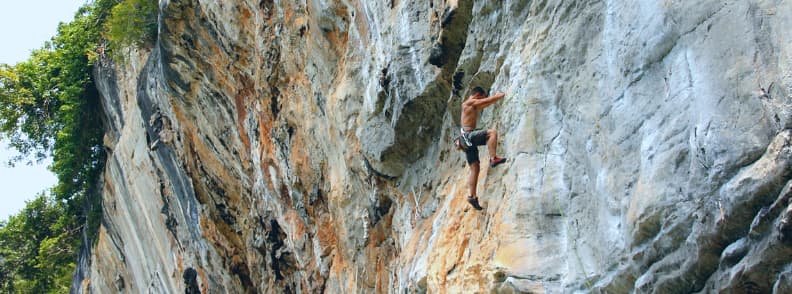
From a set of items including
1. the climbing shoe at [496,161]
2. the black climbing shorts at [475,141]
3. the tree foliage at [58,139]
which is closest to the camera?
the climbing shoe at [496,161]

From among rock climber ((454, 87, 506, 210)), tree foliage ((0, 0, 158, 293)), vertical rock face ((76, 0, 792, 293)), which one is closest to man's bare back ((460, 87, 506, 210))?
rock climber ((454, 87, 506, 210))

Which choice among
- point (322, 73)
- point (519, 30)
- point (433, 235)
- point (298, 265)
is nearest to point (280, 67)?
point (322, 73)

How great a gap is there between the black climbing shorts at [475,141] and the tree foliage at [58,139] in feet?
58.4

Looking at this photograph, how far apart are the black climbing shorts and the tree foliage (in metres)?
17.8

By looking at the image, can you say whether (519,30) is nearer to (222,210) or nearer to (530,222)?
(530,222)

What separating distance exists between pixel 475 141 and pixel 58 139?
20.7m

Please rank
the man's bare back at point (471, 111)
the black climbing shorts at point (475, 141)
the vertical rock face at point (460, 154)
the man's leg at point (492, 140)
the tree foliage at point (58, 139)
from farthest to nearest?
1. the tree foliage at point (58, 139)
2. the man's bare back at point (471, 111)
3. the black climbing shorts at point (475, 141)
4. the man's leg at point (492, 140)
5. the vertical rock face at point (460, 154)

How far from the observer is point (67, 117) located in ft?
83.5

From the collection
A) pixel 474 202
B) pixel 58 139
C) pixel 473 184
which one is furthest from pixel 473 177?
pixel 58 139

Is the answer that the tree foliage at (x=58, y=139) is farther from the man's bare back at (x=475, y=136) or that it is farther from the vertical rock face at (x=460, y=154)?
the man's bare back at (x=475, y=136)

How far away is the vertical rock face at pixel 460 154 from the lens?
505cm

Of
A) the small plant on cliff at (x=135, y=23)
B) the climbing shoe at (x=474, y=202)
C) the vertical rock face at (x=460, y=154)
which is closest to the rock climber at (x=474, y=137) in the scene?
the climbing shoe at (x=474, y=202)

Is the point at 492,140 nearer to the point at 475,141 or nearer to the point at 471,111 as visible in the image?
the point at 475,141

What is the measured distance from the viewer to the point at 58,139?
25859 mm
